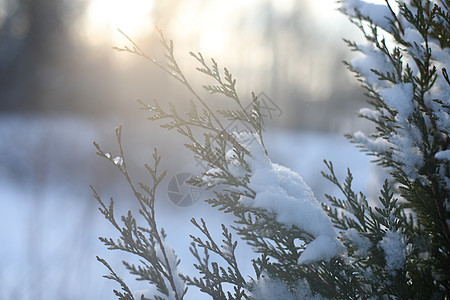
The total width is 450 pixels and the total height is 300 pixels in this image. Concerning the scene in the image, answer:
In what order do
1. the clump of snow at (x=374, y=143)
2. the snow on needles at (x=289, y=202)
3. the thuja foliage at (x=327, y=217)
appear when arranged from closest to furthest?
the snow on needles at (x=289, y=202) → the thuja foliage at (x=327, y=217) → the clump of snow at (x=374, y=143)

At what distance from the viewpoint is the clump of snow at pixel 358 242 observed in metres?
1.56

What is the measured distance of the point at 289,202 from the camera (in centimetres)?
142

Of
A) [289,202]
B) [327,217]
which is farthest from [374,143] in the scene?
[289,202]

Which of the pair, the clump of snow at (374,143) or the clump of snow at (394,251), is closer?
the clump of snow at (394,251)

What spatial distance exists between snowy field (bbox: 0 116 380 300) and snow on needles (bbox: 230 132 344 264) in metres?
3.39

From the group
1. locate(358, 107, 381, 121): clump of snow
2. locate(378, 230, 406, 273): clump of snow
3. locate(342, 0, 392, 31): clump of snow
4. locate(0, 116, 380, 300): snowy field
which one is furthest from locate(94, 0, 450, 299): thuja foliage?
locate(0, 116, 380, 300): snowy field

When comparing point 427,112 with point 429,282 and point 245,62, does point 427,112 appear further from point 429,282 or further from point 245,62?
point 245,62

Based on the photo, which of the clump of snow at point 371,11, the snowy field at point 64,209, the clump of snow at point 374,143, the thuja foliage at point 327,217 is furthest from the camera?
the snowy field at point 64,209

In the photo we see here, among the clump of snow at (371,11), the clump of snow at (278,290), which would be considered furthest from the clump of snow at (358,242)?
the clump of snow at (371,11)

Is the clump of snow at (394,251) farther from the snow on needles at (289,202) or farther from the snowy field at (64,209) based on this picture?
the snowy field at (64,209)

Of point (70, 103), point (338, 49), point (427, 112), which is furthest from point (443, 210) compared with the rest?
point (338, 49)

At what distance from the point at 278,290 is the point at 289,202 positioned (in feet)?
1.47

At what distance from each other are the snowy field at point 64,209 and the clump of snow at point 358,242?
10.6ft

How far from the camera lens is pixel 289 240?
156cm
